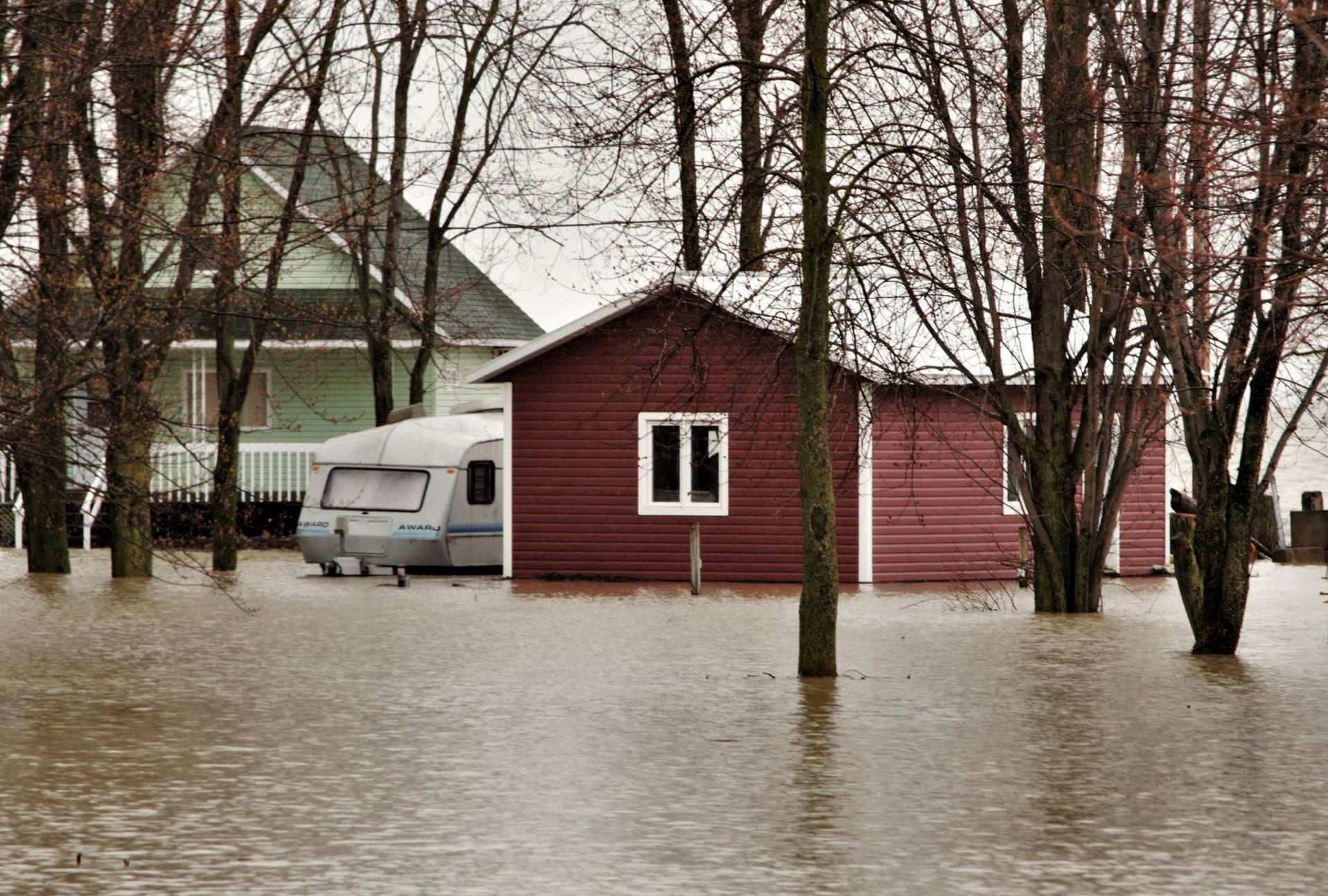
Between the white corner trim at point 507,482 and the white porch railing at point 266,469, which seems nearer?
the white corner trim at point 507,482

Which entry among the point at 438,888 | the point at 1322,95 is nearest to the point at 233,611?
the point at 1322,95

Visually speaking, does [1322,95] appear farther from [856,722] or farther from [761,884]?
[761,884]

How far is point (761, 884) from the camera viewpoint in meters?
8.80

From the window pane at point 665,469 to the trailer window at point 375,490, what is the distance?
394 cm

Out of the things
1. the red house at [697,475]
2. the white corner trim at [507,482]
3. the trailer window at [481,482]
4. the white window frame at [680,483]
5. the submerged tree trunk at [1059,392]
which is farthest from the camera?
the trailer window at [481,482]

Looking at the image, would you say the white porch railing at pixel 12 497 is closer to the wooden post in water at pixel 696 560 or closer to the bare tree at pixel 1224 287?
the wooden post in water at pixel 696 560

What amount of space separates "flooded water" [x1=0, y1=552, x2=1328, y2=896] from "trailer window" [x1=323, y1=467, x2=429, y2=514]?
9749mm

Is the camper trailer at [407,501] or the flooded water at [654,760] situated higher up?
the camper trailer at [407,501]

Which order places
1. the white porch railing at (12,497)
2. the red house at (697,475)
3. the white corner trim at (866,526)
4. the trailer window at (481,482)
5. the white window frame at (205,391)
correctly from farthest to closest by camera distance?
the white window frame at (205,391) < the white porch railing at (12,497) < the trailer window at (481,482) < the red house at (697,475) < the white corner trim at (866,526)

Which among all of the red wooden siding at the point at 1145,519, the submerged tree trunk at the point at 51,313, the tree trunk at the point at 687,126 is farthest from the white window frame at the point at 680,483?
the tree trunk at the point at 687,126

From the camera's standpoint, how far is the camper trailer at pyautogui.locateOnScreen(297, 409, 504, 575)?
34.1 meters

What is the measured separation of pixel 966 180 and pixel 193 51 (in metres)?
6.71

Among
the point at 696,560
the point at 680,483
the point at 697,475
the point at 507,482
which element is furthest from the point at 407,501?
the point at 696,560

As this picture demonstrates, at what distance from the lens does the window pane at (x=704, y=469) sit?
107 feet
